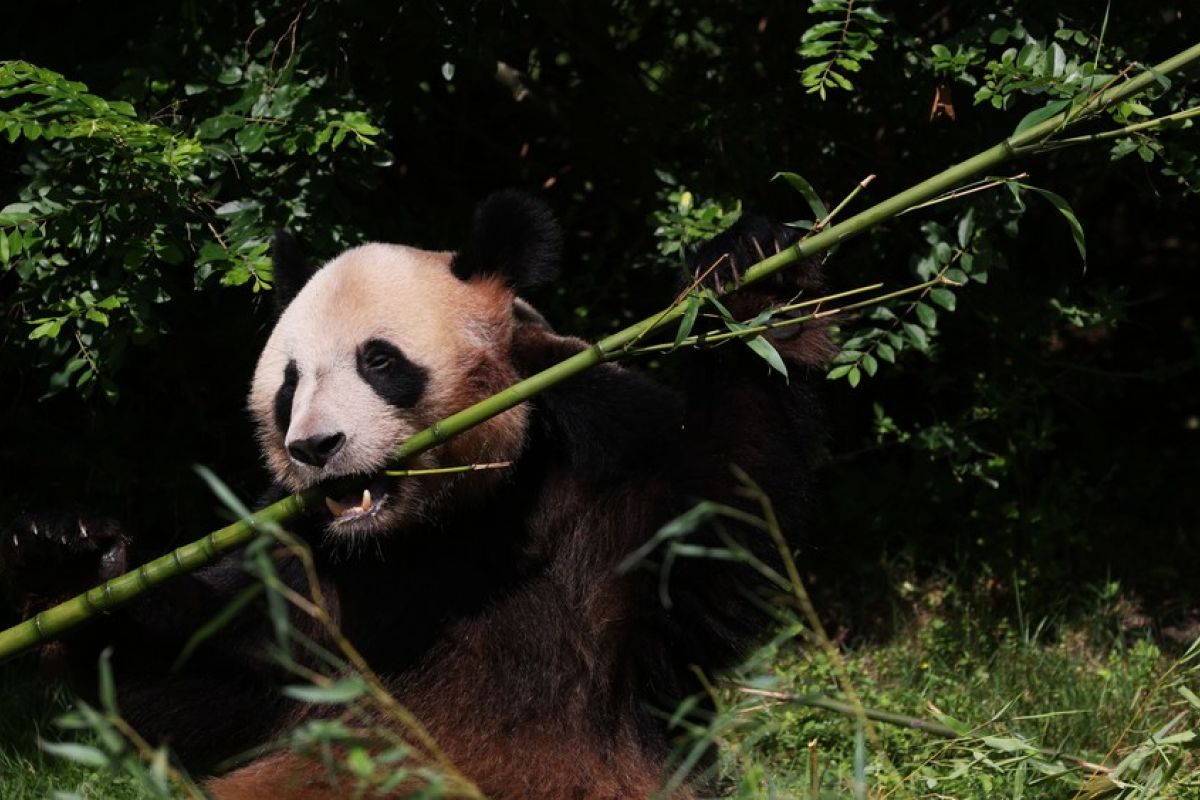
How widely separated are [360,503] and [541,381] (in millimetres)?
654

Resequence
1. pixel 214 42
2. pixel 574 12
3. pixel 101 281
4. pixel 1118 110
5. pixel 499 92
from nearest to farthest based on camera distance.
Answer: pixel 1118 110
pixel 101 281
pixel 214 42
pixel 574 12
pixel 499 92

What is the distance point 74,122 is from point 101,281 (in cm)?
60

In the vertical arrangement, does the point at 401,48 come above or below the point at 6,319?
above

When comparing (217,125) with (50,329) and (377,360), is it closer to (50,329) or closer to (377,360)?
(50,329)

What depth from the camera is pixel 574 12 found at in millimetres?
5906

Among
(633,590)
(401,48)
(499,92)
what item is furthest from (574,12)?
(633,590)

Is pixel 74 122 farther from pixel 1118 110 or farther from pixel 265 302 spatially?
pixel 1118 110

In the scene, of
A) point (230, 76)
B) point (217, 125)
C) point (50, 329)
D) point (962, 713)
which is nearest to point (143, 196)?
point (217, 125)

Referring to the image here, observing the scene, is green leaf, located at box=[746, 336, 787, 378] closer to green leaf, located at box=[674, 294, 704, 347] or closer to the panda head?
green leaf, located at box=[674, 294, 704, 347]

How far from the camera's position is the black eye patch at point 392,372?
12.1 ft

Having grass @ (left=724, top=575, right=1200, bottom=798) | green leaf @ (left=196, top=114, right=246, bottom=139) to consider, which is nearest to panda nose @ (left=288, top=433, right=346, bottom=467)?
grass @ (left=724, top=575, right=1200, bottom=798)

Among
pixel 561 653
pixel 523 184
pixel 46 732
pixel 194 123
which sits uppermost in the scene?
pixel 194 123

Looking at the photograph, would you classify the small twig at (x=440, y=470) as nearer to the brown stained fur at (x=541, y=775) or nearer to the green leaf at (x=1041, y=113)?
A: the brown stained fur at (x=541, y=775)

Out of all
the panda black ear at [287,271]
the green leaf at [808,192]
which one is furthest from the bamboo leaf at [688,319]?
the panda black ear at [287,271]
